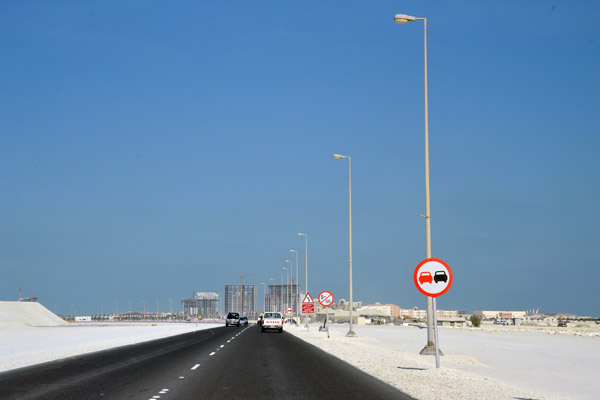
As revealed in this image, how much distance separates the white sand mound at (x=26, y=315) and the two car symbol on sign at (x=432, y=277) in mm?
89937

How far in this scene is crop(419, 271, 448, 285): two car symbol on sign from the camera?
1777 cm

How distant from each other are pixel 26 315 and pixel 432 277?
10821 cm

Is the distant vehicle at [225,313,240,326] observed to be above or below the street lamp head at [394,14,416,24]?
below

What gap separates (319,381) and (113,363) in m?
9.77

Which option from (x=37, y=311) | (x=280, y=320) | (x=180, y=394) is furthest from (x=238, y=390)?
(x=37, y=311)

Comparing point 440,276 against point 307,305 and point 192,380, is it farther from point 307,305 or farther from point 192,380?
point 307,305

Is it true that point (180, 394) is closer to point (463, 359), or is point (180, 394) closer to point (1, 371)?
point (1, 371)

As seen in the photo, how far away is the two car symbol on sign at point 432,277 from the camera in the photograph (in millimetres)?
17766

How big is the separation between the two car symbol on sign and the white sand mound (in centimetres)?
8994

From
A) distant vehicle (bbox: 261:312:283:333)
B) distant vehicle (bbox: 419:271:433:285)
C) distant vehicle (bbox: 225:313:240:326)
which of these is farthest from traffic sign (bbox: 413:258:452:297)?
distant vehicle (bbox: 225:313:240:326)

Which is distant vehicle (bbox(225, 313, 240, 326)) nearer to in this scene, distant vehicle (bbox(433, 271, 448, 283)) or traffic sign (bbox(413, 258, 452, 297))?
traffic sign (bbox(413, 258, 452, 297))

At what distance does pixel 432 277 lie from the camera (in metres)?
17.9

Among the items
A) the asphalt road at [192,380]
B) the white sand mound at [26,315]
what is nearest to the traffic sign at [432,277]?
the asphalt road at [192,380]

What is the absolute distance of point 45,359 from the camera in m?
26.1
